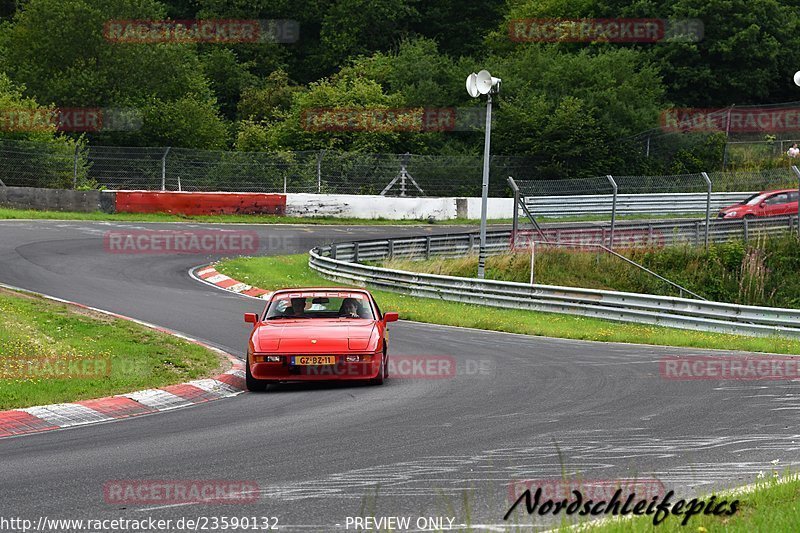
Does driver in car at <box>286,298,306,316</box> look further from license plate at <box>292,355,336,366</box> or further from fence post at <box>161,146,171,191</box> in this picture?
fence post at <box>161,146,171,191</box>

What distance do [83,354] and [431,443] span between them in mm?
6468

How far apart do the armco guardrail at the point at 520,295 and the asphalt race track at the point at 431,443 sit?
6469 millimetres

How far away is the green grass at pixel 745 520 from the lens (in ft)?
19.4

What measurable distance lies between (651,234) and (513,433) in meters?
21.6

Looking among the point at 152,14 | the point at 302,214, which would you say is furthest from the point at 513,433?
the point at 152,14

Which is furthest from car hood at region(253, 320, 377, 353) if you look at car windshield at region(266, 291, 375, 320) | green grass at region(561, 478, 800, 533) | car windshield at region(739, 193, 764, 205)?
car windshield at region(739, 193, 764, 205)

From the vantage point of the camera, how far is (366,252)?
3020cm

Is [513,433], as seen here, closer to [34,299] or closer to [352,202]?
[34,299]

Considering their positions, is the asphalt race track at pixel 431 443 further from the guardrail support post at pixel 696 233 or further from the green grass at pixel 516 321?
the guardrail support post at pixel 696 233

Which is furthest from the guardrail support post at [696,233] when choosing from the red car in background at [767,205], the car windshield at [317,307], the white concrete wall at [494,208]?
the car windshield at [317,307]

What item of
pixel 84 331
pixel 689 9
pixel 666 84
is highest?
pixel 689 9

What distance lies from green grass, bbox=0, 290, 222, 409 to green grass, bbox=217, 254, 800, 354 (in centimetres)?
706

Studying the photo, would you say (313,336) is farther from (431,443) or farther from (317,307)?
(431,443)

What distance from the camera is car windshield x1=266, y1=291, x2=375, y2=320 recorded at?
1427 centimetres
